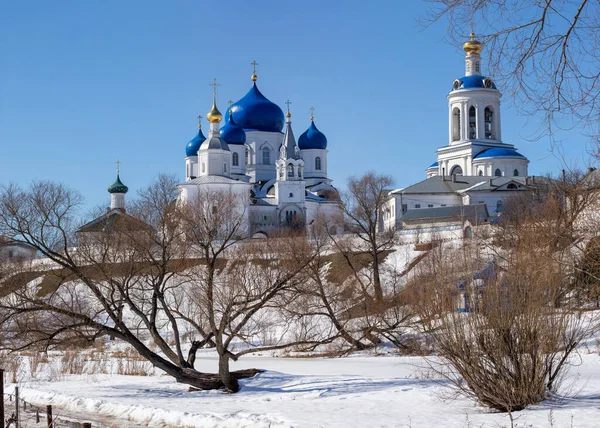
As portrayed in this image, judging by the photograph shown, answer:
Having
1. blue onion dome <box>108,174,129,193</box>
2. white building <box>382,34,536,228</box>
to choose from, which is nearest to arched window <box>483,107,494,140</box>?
white building <box>382,34,536,228</box>

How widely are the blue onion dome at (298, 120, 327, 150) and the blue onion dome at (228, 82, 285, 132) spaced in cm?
222

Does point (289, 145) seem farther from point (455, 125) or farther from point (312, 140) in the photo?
point (455, 125)

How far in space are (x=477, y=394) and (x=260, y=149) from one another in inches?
2189

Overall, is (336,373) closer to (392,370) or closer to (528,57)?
(392,370)

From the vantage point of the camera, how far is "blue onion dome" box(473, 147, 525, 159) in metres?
62.6

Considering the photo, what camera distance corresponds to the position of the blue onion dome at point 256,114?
65.8m

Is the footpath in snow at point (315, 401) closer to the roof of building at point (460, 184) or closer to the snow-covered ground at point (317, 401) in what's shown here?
the snow-covered ground at point (317, 401)

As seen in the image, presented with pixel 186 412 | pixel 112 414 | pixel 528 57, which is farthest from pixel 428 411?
pixel 528 57

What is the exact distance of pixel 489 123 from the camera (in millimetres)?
65438

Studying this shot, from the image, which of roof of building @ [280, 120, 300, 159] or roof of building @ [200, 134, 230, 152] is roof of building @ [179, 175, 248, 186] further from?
roof of building @ [280, 120, 300, 159]

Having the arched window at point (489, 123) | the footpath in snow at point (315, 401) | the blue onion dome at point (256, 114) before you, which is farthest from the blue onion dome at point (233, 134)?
the footpath in snow at point (315, 401)

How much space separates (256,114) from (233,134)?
127 inches

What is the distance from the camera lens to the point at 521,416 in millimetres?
10273

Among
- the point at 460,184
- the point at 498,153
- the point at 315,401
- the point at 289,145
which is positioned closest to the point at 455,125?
the point at 498,153
